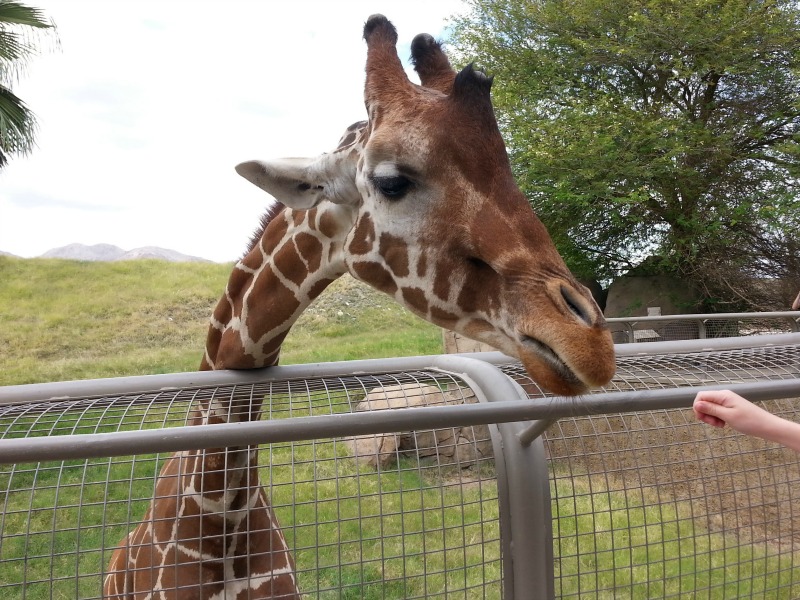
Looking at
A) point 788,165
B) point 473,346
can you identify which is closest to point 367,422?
point 473,346

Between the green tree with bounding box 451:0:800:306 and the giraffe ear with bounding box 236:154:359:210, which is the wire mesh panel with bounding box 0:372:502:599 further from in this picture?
the green tree with bounding box 451:0:800:306

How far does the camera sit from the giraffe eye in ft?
5.27

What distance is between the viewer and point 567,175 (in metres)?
9.91

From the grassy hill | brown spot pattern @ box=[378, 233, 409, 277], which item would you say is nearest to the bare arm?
brown spot pattern @ box=[378, 233, 409, 277]

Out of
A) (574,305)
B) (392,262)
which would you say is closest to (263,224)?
(392,262)

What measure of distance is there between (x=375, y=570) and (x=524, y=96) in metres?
9.80

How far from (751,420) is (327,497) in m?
2.82

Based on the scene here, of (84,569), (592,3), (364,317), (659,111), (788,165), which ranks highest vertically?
(592,3)

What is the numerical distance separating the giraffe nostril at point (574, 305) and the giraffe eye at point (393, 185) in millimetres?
513

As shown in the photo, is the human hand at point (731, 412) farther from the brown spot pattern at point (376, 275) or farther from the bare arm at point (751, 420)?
the brown spot pattern at point (376, 275)

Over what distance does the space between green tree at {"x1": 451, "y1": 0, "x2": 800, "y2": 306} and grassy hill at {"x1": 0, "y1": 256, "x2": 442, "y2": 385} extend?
13.0 feet

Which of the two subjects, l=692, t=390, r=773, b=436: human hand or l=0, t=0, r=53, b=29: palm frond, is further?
l=0, t=0, r=53, b=29: palm frond

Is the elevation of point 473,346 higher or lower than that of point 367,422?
lower

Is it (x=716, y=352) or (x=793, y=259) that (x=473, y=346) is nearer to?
(x=716, y=352)
